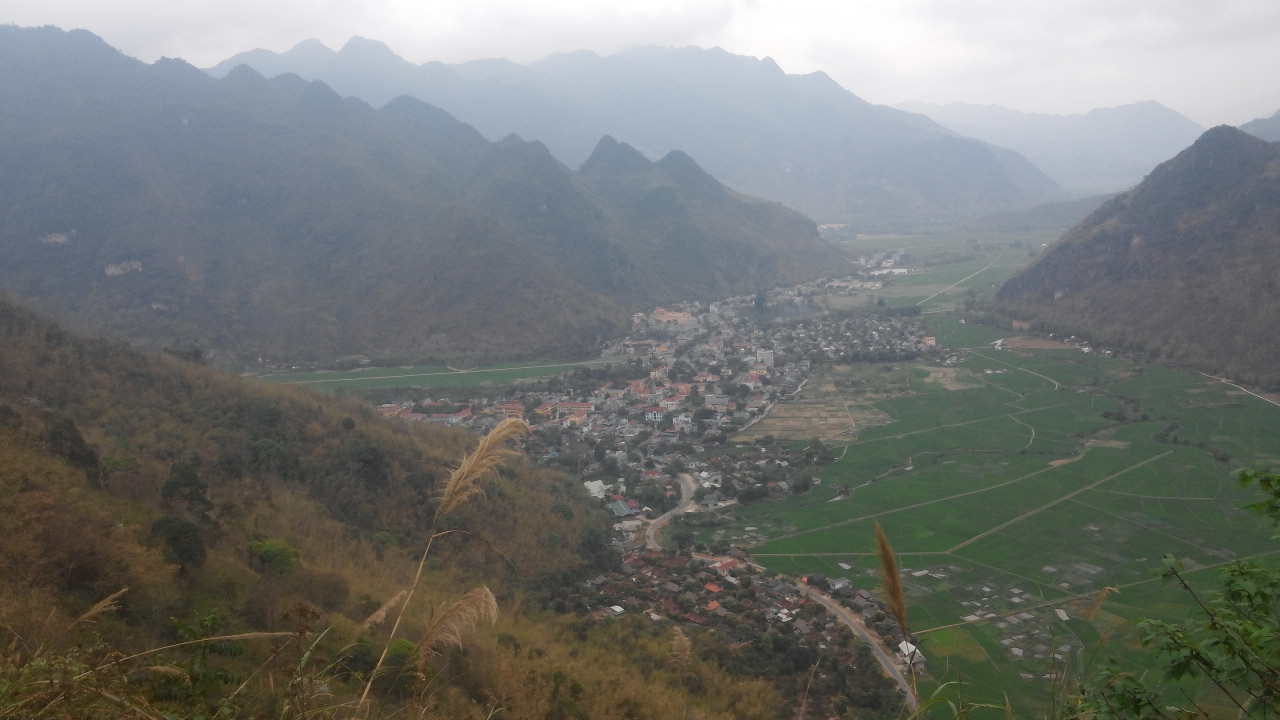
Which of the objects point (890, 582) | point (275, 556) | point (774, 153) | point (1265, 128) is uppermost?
point (774, 153)

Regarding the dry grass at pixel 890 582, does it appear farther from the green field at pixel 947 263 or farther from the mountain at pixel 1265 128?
the mountain at pixel 1265 128

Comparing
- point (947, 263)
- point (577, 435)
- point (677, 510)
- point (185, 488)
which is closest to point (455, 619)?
point (185, 488)

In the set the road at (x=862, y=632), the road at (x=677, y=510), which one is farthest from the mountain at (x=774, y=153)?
the road at (x=862, y=632)

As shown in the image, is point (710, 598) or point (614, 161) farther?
point (614, 161)

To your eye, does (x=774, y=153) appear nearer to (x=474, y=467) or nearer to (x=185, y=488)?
(x=185, y=488)

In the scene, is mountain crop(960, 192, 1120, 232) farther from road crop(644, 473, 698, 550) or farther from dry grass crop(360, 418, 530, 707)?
dry grass crop(360, 418, 530, 707)

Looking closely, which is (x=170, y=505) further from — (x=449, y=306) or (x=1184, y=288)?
(x=1184, y=288)
